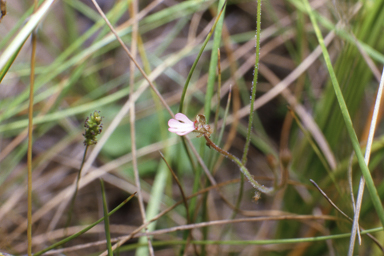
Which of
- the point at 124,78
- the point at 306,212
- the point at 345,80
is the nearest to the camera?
the point at 345,80

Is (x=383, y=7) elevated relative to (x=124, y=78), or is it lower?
lower

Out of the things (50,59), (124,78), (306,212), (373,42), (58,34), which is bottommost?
(306,212)

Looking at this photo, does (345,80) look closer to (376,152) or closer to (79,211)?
(376,152)

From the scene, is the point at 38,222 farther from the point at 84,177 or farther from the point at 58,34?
the point at 58,34

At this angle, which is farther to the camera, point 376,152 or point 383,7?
point 376,152

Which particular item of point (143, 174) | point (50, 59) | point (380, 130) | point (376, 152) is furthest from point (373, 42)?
point (50, 59)

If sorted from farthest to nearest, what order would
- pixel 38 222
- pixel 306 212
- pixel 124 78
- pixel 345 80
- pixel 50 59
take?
pixel 50 59, pixel 124 78, pixel 38 222, pixel 306 212, pixel 345 80

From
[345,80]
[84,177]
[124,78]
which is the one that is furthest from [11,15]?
[345,80]
